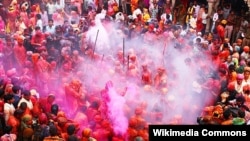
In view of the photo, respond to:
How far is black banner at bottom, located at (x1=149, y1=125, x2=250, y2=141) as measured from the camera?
7379mm

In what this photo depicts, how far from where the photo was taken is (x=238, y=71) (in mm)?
8156

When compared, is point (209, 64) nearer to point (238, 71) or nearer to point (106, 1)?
point (238, 71)

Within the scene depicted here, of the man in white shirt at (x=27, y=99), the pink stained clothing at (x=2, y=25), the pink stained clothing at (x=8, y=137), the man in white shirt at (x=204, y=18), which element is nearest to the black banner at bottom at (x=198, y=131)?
the man in white shirt at (x=27, y=99)

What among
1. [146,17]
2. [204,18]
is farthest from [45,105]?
[204,18]

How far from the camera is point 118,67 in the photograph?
26.6 feet

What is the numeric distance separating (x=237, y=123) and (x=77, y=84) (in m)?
2.00

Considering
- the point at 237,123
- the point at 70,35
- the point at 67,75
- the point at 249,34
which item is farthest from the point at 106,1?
the point at 237,123

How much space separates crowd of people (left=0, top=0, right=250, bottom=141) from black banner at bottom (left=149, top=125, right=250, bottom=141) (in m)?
0.07

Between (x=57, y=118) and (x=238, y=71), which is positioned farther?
(x=238, y=71)

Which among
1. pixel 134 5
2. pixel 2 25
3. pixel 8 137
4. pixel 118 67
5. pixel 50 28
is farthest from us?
pixel 134 5

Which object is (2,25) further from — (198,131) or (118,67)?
(198,131)

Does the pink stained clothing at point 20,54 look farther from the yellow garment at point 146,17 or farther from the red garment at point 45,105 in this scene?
the yellow garment at point 146,17

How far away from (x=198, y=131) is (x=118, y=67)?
1.38 meters

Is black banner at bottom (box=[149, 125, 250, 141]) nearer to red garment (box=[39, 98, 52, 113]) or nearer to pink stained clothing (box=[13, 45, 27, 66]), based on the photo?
red garment (box=[39, 98, 52, 113])
